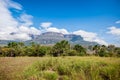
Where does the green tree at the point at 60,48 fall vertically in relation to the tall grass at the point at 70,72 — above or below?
above

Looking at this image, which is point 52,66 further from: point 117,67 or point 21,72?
point 117,67

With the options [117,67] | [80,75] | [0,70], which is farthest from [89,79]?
[0,70]

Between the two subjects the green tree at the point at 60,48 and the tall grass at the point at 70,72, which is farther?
the green tree at the point at 60,48

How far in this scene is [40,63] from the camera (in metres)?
7.72

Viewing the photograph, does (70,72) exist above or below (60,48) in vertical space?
below

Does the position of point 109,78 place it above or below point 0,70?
below

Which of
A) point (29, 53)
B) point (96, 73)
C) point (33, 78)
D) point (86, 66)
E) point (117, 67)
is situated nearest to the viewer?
point (33, 78)

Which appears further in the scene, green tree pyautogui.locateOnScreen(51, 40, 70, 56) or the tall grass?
green tree pyautogui.locateOnScreen(51, 40, 70, 56)

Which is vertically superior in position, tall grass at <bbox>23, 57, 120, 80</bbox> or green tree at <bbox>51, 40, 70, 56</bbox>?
green tree at <bbox>51, 40, 70, 56</bbox>

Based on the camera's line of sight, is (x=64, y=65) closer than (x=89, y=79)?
No

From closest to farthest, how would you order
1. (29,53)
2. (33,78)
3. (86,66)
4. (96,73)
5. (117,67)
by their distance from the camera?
1. (33,78)
2. (96,73)
3. (117,67)
4. (86,66)
5. (29,53)

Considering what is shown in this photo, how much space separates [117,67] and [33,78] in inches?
135

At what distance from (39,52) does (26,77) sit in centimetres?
6526

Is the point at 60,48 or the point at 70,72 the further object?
the point at 60,48
